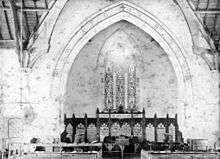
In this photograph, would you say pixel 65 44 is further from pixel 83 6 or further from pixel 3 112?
pixel 3 112

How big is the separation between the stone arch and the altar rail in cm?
188

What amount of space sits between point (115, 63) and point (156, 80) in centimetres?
202

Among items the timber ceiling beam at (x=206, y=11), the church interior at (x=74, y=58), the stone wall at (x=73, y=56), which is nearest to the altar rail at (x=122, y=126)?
the church interior at (x=74, y=58)

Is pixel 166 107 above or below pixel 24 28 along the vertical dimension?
below

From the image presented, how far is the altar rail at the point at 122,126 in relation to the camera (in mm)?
17375

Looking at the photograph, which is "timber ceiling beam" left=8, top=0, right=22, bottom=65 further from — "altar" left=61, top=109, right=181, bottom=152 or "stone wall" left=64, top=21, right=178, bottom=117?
"altar" left=61, top=109, right=181, bottom=152

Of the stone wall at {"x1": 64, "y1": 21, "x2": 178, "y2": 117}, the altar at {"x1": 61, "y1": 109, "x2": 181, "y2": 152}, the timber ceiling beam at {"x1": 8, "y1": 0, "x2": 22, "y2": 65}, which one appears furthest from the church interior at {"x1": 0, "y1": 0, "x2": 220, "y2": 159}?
the stone wall at {"x1": 64, "y1": 21, "x2": 178, "y2": 117}

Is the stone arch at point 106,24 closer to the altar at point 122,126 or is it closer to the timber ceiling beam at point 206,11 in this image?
the timber ceiling beam at point 206,11

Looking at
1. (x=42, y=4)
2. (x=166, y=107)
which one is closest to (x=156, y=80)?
(x=166, y=107)

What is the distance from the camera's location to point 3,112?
49.9 ft

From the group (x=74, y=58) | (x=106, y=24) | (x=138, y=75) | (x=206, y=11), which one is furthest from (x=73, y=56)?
(x=206, y=11)

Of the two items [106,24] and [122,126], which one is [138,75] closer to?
[122,126]

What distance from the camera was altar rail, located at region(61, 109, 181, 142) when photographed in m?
17.4

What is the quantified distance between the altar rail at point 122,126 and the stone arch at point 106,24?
1.88 metres
